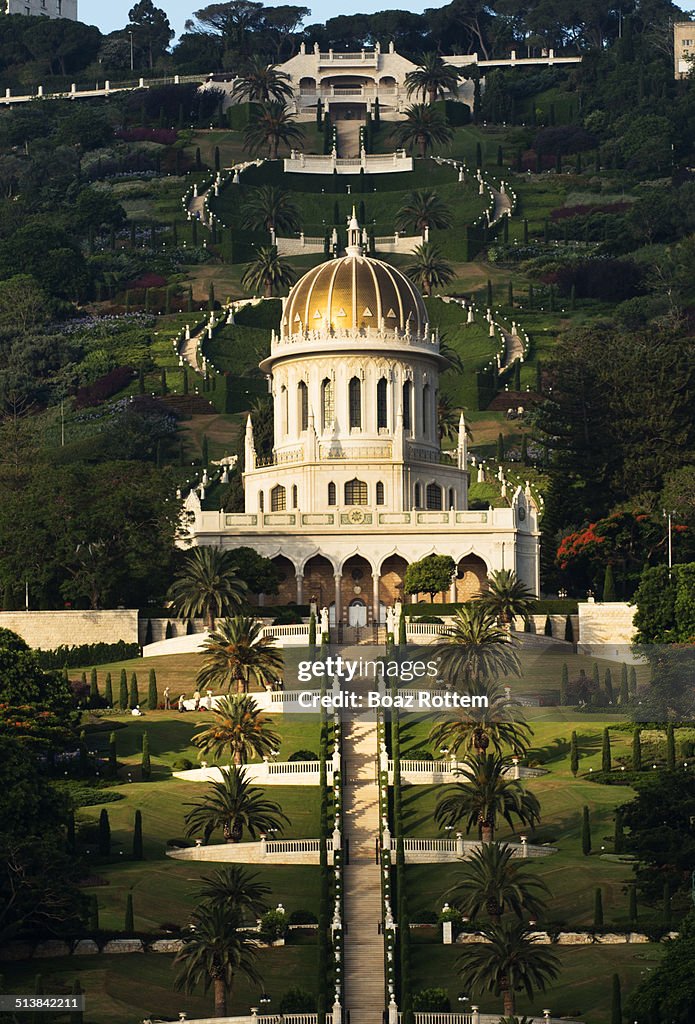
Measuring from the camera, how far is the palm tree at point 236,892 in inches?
3078

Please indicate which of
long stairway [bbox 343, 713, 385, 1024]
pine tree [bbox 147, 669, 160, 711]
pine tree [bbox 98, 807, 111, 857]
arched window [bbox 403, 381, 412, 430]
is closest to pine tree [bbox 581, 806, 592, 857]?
long stairway [bbox 343, 713, 385, 1024]

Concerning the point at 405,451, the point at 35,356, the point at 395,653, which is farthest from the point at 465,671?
the point at 35,356

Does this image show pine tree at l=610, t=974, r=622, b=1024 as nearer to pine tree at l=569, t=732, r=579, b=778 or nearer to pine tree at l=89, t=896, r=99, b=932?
pine tree at l=89, t=896, r=99, b=932

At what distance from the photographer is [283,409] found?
14288 centimetres

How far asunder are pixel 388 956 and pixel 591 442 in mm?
70755

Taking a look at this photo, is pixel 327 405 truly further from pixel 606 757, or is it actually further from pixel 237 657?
pixel 606 757

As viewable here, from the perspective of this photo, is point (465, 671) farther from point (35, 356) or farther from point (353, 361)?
point (35, 356)

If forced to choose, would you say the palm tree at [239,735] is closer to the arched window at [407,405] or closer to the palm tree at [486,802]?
the palm tree at [486,802]

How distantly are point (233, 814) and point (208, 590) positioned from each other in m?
30.1

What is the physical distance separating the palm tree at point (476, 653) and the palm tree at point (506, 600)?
10.2 metres

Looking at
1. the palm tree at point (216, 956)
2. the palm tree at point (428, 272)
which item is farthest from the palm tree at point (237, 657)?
the palm tree at point (428, 272)

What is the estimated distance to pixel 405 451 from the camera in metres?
138

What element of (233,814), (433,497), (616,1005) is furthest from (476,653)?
(433,497)

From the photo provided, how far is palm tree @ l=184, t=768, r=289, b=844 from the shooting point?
87188 mm
